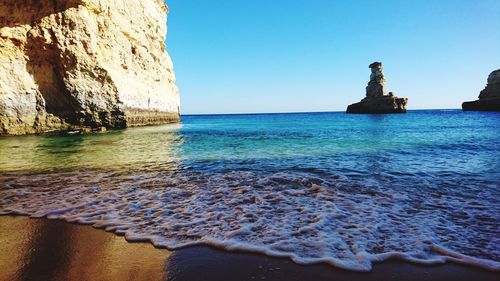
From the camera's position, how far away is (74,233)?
132 inches

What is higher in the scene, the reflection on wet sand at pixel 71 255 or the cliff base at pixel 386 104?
the cliff base at pixel 386 104

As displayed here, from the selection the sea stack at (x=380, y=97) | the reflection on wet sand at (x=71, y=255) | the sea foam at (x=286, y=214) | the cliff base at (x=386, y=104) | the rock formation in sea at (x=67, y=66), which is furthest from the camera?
the sea stack at (x=380, y=97)

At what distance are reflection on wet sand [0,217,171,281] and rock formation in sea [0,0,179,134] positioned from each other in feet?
56.7

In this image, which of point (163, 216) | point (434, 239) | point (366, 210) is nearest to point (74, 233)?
point (163, 216)

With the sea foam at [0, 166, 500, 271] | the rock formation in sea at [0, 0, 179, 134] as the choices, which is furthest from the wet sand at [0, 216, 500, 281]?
the rock formation in sea at [0, 0, 179, 134]

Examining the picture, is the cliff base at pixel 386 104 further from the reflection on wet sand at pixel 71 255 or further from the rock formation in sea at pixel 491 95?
the reflection on wet sand at pixel 71 255

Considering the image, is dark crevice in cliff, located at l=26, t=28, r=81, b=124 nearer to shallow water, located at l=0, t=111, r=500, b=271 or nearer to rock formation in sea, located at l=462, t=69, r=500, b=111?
shallow water, located at l=0, t=111, r=500, b=271

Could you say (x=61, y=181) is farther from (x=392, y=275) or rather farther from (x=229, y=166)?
(x=392, y=275)

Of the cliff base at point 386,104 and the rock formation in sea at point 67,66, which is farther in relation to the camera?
the cliff base at point 386,104

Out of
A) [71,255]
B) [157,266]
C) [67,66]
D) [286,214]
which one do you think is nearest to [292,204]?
[286,214]

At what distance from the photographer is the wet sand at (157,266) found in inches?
95.7

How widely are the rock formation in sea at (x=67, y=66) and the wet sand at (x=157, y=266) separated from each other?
707 inches

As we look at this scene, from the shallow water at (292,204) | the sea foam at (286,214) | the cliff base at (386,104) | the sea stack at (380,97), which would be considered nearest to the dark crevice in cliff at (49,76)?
the shallow water at (292,204)

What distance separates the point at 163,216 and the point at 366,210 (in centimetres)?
273
